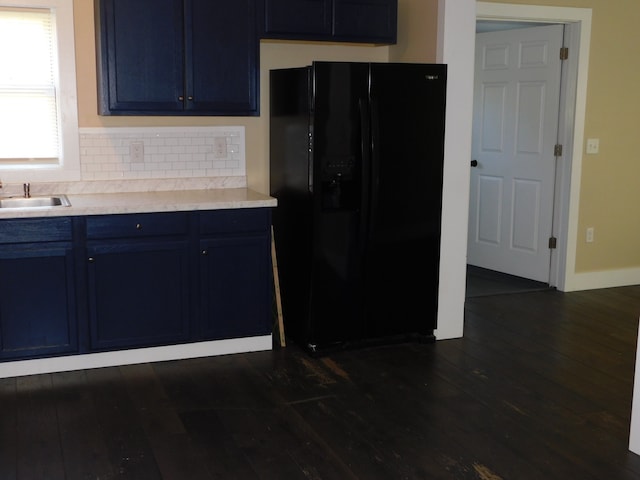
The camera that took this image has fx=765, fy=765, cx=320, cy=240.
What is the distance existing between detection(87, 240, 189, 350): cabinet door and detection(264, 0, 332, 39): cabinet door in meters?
1.34

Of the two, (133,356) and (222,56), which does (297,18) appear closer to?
(222,56)

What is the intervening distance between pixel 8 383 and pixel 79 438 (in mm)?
845

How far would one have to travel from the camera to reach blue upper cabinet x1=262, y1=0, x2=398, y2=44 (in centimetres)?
432

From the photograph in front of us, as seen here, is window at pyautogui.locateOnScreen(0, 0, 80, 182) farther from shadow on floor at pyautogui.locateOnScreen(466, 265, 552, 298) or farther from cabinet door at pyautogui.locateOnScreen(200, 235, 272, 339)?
shadow on floor at pyautogui.locateOnScreen(466, 265, 552, 298)

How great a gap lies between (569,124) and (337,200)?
2424mm

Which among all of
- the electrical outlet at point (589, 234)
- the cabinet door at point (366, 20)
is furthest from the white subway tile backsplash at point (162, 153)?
the electrical outlet at point (589, 234)

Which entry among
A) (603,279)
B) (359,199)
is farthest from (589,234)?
(359,199)

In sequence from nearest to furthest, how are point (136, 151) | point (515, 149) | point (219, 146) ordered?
point (136, 151), point (219, 146), point (515, 149)

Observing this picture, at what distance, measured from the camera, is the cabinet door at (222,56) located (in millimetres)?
4176

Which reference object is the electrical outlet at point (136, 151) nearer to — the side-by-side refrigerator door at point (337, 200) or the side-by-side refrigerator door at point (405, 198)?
the side-by-side refrigerator door at point (337, 200)

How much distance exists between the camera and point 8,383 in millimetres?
3859

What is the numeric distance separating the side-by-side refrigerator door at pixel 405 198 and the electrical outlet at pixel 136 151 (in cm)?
138

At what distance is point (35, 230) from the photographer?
3.80 metres

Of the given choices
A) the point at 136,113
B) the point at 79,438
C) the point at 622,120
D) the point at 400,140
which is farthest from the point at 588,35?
the point at 79,438
